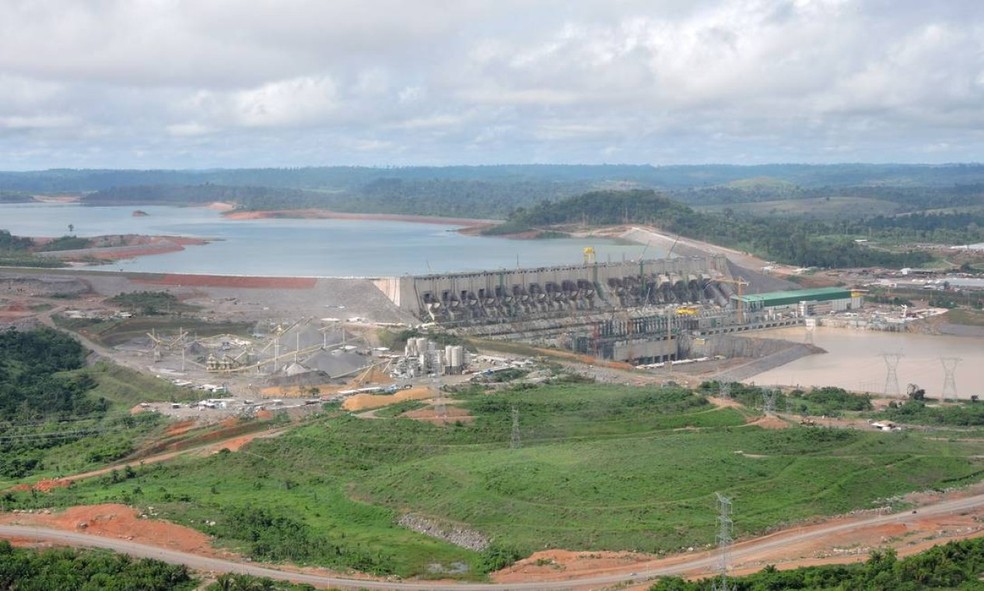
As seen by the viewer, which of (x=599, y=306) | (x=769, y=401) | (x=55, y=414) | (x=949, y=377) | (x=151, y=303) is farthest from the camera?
(x=599, y=306)

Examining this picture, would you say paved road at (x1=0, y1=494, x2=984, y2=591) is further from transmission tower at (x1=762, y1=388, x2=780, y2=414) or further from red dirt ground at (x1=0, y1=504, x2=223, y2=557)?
transmission tower at (x1=762, y1=388, x2=780, y2=414)

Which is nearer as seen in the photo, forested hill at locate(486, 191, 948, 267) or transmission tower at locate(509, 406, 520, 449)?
transmission tower at locate(509, 406, 520, 449)

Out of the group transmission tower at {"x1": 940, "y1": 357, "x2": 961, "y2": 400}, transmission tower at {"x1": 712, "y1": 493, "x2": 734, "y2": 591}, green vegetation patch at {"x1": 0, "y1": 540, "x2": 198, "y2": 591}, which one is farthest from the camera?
transmission tower at {"x1": 940, "y1": 357, "x2": 961, "y2": 400}

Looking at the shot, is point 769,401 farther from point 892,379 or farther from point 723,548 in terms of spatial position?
point 723,548

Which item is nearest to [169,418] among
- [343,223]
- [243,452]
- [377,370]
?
[243,452]

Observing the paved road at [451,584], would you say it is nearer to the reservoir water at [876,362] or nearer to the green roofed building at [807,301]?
the reservoir water at [876,362]

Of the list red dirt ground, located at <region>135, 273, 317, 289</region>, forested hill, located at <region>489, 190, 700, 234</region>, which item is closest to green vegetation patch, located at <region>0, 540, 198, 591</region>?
red dirt ground, located at <region>135, 273, 317, 289</region>

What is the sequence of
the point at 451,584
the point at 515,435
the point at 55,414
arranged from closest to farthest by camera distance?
1. the point at 451,584
2. the point at 515,435
3. the point at 55,414

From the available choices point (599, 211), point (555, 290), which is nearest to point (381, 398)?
point (555, 290)
